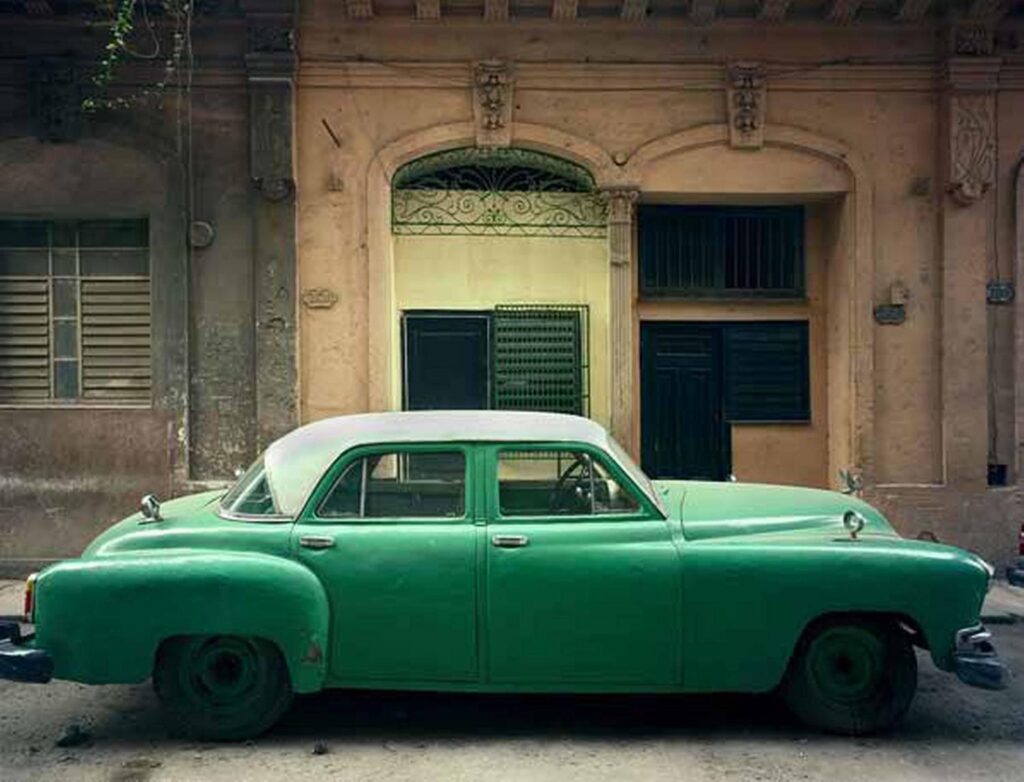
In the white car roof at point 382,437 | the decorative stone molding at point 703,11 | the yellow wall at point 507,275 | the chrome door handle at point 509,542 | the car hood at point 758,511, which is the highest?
the decorative stone molding at point 703,11

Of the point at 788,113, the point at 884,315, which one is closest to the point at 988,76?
the point at 788,113

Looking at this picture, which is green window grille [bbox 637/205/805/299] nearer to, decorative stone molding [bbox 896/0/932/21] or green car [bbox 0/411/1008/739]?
decorative stone molding [bbox 896/0/932/21]

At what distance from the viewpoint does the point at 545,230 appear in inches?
363

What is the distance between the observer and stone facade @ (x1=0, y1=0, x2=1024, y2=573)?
8609 mm

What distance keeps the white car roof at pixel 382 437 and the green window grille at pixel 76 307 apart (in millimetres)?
4351

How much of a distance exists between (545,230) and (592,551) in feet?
16.8

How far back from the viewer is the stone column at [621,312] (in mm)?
8820

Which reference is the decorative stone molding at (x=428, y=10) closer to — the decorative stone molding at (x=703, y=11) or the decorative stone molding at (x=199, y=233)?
the decorative stone molding at (x=703, y=11)

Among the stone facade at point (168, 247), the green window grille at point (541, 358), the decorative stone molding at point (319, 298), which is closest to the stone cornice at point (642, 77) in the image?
the stone facade at point (168, 247)

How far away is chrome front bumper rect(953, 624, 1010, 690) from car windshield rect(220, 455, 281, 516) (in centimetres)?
349

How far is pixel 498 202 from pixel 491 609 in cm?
543

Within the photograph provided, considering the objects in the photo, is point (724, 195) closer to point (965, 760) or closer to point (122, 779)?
point (965, 760)

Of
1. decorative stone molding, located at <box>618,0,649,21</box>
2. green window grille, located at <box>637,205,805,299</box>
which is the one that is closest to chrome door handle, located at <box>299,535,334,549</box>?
green window grille, located at <box>637,205,805,299</box>

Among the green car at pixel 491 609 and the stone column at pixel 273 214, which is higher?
the stone column at pixel 273 214
